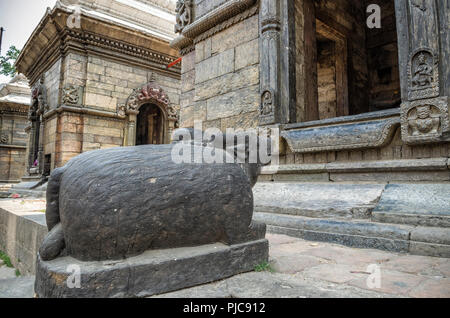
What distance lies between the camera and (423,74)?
8.83 ft

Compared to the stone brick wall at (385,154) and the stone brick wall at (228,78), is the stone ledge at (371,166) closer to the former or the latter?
the stone brick wall at (385,154)

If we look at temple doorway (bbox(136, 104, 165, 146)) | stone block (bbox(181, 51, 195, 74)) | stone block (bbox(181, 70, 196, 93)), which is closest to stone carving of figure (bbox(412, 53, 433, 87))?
stone block (bbox(181, 70, 196, 93))

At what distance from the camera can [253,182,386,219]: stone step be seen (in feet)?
8.47

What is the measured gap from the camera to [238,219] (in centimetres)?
163

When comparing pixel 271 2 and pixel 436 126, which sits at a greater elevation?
pixel 271 2

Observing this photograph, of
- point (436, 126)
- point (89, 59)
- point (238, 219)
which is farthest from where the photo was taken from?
point (89, 59)

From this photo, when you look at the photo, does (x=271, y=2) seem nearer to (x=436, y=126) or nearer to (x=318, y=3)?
(x=318, y=3)

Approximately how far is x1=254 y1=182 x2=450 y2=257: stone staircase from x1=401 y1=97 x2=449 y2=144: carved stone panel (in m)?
0.46

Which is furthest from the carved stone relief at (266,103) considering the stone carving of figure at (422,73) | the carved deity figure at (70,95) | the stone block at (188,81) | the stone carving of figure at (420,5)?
the carved deity figure at (70,95)

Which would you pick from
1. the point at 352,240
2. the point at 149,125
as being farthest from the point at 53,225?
the point at 149,125

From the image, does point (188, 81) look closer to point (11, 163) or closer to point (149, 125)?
point (149, 125)

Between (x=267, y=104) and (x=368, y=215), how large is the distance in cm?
209

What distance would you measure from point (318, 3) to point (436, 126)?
4.03m
